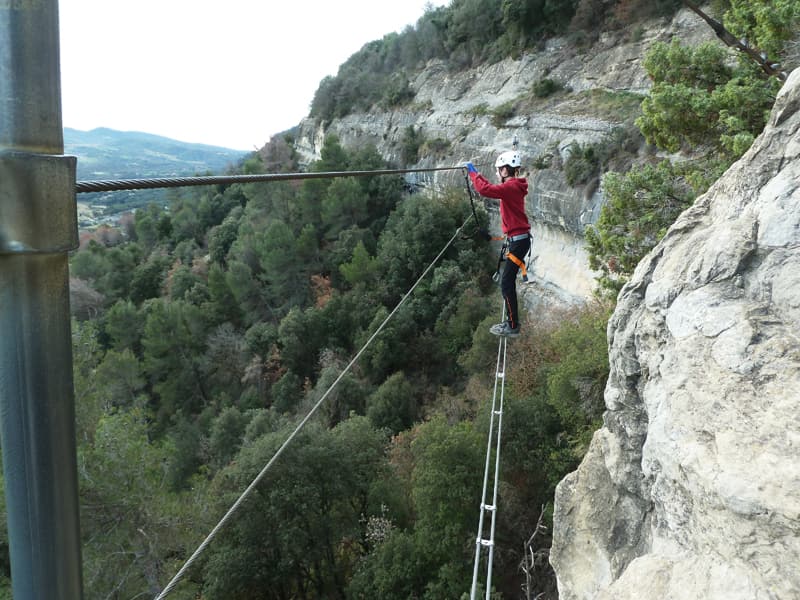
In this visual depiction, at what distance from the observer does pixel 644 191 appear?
9.84 metres

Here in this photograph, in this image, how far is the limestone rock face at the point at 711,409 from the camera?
293 cm

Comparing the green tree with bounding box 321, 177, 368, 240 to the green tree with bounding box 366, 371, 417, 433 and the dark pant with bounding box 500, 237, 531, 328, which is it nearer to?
the green tree with bounding box 366, 371, 417, 433

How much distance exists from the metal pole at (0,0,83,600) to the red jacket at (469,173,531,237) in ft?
16.3

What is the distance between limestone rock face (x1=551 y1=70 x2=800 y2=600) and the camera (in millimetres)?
2930

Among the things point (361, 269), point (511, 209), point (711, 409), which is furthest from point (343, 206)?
point (711, 409)

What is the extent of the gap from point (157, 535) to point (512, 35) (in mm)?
29144

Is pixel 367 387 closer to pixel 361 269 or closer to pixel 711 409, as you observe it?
pixel 361 269

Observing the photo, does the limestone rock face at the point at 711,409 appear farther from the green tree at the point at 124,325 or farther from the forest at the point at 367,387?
the green tree at the point at 124,325

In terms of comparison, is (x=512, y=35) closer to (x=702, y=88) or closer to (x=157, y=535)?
(x=702, y=88)

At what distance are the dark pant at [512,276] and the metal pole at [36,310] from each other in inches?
234

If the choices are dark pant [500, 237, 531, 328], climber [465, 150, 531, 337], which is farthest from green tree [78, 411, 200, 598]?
dark pant [500, 237, 531, 328]

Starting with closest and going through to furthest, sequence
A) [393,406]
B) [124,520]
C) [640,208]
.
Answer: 1. [640,208]
2. [124,520]
3. [393,406]

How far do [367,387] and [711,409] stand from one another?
18.1 metres

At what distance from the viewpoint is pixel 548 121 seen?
20.5 meters
